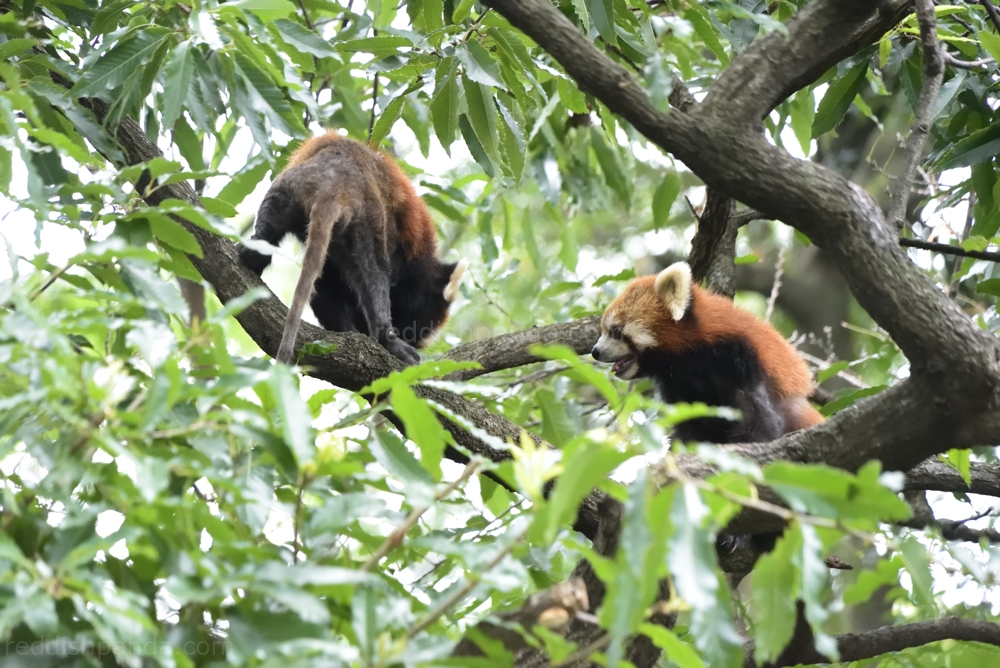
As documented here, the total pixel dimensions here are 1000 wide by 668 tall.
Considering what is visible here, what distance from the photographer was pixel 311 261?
368 cm

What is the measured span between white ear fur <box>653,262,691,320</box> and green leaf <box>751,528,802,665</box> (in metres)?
2.49

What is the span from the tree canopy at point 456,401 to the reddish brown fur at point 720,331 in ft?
0.69

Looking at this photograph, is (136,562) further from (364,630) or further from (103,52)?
(103,52)

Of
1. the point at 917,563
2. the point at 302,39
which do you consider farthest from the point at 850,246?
the point at 302,39

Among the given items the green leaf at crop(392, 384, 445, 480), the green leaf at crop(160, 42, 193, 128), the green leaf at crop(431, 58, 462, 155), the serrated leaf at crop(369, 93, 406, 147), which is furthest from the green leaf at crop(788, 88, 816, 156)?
the green leaf at crop(392, 384, 445, 480)

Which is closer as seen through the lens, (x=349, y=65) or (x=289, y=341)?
(x=289, y=341)

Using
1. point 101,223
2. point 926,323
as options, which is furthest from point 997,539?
point 101,223

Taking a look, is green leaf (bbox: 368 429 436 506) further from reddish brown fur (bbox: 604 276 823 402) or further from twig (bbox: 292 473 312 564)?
reddish brown fur (bbox: 604 276 823 402)

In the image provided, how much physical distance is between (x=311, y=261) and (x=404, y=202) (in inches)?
47.6

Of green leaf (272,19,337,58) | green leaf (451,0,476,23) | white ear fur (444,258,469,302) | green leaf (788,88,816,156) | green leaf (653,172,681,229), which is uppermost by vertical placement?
green leaf (451,0,476,23)

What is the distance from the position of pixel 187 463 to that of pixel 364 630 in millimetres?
450

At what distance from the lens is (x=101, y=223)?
2.42 m

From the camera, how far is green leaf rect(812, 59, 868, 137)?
3552 millimetres

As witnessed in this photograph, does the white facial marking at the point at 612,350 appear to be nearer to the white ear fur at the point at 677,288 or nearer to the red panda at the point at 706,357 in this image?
the red panda at the point at 706,357
